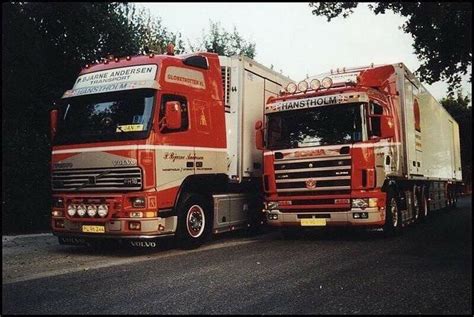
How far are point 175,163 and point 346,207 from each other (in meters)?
3.61

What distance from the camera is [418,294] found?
211 inches

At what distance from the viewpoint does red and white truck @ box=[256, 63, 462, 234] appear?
9898 millimetres

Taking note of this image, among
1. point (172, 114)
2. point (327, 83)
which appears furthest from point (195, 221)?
point (327, 83)

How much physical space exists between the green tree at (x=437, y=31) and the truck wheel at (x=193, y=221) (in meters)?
5.55

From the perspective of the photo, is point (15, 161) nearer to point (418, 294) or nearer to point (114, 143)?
point (114, 143)

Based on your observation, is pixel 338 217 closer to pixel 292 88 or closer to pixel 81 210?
pixel 292 88

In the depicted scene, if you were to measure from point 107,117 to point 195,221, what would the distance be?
263cm

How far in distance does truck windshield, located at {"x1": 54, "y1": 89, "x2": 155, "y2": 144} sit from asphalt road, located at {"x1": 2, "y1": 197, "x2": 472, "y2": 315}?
2.17m

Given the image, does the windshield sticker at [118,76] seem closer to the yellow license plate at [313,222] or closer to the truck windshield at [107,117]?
the truck windshield at [107,117]

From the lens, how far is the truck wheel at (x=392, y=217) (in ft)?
34.6

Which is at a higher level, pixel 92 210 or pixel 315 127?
pixel 315 127

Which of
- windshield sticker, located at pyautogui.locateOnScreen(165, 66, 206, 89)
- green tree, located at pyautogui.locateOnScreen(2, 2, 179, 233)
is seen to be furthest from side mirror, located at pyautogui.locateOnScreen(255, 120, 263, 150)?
green tree, located at pyautogui.locateOnScreen(2, 2, 179, 233)

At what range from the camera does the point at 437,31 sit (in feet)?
51.0

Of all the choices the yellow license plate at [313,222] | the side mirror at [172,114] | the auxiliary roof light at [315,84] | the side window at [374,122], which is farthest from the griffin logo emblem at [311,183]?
the side mirror at [172,114]
